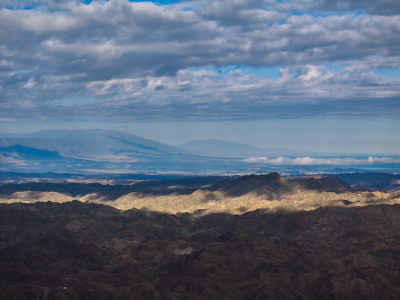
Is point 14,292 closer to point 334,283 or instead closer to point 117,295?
point 117,295

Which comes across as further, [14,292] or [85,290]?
[85,290]

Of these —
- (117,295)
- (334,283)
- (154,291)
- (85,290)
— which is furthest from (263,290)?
(85,290)

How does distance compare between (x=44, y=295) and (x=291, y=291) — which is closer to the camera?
(x=44, y=295)

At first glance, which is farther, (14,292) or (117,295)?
(117,295)

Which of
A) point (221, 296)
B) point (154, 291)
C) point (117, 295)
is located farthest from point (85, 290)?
point (221, 296)

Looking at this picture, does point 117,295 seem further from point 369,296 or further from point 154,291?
point 369,296

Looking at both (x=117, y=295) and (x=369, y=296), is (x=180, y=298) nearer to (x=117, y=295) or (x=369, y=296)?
(x=117, y=295)

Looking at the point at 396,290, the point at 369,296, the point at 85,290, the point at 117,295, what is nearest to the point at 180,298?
the point at 117,295
